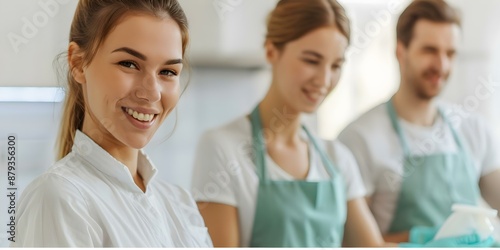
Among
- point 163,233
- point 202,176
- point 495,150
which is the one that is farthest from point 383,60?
point 163,233

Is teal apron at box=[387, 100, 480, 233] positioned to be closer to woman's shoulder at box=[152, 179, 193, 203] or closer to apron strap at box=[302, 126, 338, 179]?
apron strap at box=[302, 126, 338, 179]

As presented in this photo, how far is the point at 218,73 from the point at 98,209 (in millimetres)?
342

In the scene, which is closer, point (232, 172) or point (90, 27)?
point (90, 27)

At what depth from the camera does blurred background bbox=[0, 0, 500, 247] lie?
116cm

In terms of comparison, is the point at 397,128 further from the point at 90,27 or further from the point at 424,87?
the point at 90,27

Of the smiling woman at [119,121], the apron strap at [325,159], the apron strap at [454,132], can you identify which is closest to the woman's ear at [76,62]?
the smiling woman at [119,121]

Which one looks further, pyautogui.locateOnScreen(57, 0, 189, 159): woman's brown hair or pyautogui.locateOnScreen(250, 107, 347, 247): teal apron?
pyautogui.locateOnScreen(250, 107, 347, 247): teal apron

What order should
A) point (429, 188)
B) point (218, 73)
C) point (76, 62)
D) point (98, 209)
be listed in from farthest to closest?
point (429, 188)
point (218, 73)
point (76, 62)
point (98, 209)

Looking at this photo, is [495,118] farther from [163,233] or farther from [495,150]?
[163,233]

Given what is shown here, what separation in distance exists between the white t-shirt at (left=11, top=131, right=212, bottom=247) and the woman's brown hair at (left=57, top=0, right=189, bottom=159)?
55 millimetres

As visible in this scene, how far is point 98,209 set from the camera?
998mm

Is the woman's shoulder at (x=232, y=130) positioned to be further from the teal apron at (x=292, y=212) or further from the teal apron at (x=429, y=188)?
the teal apron at (x=429, y=188)

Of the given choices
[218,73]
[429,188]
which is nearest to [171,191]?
[218,73]

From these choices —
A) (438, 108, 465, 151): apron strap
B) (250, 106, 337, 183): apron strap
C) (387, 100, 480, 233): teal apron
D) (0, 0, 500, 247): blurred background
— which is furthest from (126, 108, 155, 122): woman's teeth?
(438, 108, 465, 151): apron strap
